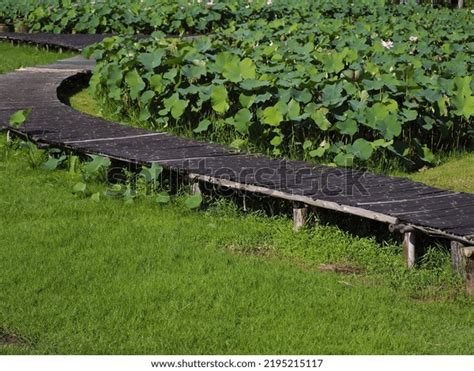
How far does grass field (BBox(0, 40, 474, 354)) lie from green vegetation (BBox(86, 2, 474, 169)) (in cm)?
166

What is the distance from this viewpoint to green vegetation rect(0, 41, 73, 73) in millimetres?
15531

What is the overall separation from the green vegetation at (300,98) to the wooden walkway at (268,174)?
70 centimetres

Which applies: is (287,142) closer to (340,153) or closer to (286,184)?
(340,153)

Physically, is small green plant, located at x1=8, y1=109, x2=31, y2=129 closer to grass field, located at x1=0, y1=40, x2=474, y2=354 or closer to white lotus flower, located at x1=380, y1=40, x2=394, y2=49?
grass field, located at x1=0, y1=40, x2=474, y2=354

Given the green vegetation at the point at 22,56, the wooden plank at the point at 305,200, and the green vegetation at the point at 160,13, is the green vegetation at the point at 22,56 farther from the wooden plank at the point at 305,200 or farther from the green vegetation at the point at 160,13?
the wooden plank at the point at 305,200

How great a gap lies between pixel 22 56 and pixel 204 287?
1182 cm

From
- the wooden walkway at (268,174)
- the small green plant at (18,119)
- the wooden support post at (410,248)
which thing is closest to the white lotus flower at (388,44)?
the wooden walkway at (268,174)

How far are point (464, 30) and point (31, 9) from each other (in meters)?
9.14

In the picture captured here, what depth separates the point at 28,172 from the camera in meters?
8.67

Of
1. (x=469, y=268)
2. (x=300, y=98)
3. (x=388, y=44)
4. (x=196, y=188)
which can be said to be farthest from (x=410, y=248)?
(x=388, y=44)

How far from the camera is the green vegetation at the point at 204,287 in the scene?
206 inches

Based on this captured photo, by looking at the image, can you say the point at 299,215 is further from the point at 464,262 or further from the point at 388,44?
the point at 388,44

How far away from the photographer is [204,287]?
5.92 m

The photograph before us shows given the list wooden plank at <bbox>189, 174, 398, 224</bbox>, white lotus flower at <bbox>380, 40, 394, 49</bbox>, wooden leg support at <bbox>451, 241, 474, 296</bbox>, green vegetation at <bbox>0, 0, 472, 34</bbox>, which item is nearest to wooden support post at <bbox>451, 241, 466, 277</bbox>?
wooden leg support at <bbox>451, 241, 474, 296</bbox>
